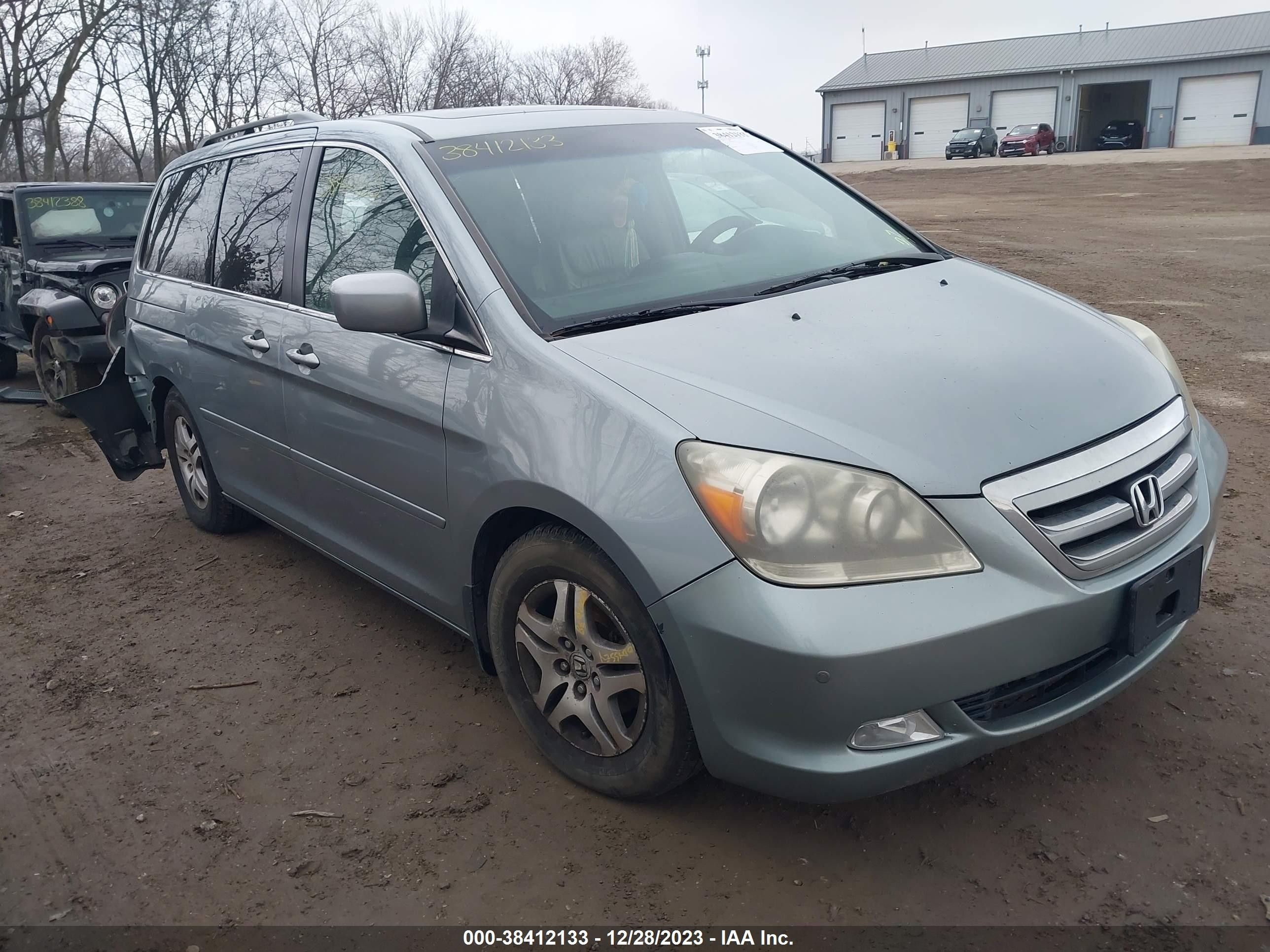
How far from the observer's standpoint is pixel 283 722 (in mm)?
3398

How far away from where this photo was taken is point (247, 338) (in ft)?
13.1

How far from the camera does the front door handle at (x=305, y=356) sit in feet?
11.6

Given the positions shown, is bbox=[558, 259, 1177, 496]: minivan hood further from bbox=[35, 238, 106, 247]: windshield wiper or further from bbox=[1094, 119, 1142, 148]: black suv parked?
bbox=[1094, 119, 1142, 148]: black suv parked

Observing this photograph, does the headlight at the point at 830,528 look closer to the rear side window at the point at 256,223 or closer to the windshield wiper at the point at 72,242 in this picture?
the rear side window at the point at 256,223

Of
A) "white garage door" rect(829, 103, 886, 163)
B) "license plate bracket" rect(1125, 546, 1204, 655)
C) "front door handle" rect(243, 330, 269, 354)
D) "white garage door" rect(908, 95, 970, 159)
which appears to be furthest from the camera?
"white garage door" rect(829, 103, 886, 163)

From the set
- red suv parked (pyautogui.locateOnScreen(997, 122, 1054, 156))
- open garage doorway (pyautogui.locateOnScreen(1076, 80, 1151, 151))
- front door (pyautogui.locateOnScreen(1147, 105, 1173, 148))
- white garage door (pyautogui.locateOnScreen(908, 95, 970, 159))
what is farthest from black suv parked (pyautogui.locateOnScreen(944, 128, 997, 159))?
front door (pyautogui.locateOnScreen(1147, 105, 1173, 148))

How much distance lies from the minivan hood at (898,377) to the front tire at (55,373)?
23.0 feet

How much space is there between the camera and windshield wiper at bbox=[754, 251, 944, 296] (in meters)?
3.18

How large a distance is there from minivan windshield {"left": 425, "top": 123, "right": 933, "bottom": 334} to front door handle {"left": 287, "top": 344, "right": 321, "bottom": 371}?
0.80 m

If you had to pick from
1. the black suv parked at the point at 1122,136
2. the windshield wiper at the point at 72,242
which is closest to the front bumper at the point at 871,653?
the windshield wiper at the point at 72,242

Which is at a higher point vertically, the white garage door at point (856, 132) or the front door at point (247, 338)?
the white garage door at point (856, 132)

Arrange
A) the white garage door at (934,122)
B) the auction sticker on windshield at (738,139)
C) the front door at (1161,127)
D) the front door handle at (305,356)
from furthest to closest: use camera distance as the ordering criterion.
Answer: the white garage door at (934,122), the front door at (1161,127), the auction sticker on windshield at (738,139), the front door handle at (305,356)

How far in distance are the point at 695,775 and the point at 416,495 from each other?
118cm

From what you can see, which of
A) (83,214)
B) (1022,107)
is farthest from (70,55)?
(1022,107)
